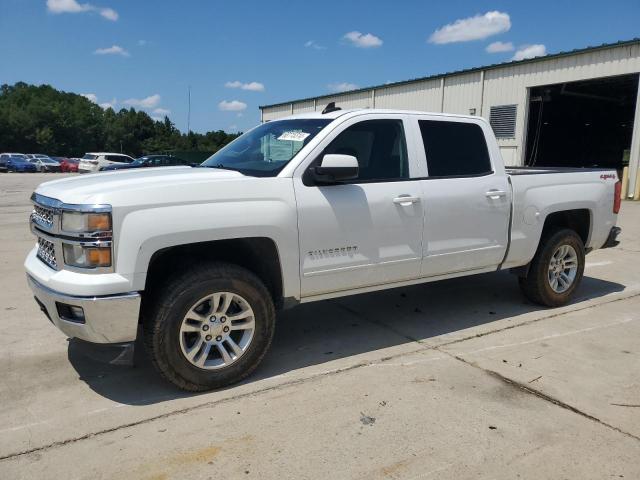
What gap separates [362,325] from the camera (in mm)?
5105

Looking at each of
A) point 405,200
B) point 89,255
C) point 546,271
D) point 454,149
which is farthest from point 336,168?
point 546,271

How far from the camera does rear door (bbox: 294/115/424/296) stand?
3926 mm

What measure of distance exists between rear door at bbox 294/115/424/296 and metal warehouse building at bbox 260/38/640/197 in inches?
600

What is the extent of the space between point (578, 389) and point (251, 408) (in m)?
2.28

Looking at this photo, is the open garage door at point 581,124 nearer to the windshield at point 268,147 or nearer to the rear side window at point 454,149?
the rear side window at point 454,149

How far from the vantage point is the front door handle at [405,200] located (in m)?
4.29

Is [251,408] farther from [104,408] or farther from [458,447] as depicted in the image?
[458,447]

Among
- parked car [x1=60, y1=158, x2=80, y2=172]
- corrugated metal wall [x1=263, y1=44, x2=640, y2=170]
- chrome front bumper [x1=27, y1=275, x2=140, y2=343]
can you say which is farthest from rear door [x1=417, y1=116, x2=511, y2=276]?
parked car [x1=60, y1=158, x2=80, y2=172]

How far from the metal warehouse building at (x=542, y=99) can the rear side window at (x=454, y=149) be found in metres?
14.7

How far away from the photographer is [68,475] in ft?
9.05

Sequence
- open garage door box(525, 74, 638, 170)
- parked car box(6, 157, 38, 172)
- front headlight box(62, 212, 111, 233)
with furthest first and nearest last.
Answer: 1. parked car box(6, 157, 38, 172)
2. open garage door box(525, 74, 638, 170)
3. front headlight box(62, 212, 111, 233)

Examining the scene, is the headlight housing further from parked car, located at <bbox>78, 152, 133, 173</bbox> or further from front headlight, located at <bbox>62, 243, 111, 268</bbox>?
parked car, located at <bbox>78, 152, 133, 173</bbox>

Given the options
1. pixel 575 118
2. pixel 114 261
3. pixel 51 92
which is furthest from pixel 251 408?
pixel 51 92

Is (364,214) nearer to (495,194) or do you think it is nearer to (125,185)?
(495,194)
